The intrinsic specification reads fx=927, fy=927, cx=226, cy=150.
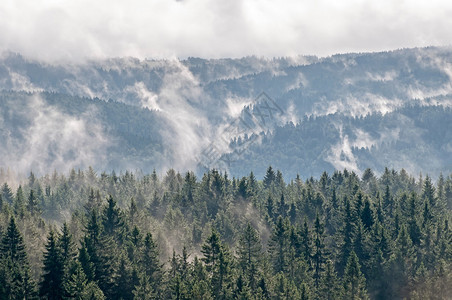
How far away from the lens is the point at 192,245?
195750mm

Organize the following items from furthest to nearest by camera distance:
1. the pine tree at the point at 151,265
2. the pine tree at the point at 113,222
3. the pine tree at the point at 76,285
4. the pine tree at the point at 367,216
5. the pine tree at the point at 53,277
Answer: the pine tree at the point at 367,216, the pine tree at the point at 113,222, the pine tree at the point at 151,265, the pine tree at the point at 53,277, the pine tree at the point at 76,285

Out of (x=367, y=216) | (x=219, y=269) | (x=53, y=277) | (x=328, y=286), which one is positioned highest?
(x=367, y=216)

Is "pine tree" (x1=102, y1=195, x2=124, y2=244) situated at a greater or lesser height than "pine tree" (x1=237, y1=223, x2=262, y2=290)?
greater

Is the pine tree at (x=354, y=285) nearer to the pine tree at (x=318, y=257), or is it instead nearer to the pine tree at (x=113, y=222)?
the pine tree at (x=318, y=257)

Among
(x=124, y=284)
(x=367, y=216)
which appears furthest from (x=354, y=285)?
(x=367, y=216)

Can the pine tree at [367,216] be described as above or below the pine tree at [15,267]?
above

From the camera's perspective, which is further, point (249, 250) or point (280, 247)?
point (280, 247)

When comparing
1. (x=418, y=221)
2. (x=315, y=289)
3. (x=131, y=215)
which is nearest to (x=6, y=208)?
(x=131, y=215)

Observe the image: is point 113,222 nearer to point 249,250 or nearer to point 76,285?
point 249,250

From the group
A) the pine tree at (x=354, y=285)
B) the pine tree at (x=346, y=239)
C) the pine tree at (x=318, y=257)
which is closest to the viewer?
the pine tree at (x=354, y=285)

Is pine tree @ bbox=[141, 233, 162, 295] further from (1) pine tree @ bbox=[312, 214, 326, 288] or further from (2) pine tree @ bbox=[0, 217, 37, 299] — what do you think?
(1) pine tree @ bbox=[312, 214, 326, 288]

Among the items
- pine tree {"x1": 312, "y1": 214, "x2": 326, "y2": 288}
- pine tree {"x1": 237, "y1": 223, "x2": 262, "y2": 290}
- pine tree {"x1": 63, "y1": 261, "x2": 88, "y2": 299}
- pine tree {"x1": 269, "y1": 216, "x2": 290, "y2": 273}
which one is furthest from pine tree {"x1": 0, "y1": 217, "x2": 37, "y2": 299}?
pine tree {"x1": 312, "y1": 214, "x2": 326, "y2": 288}

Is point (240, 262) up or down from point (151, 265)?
up

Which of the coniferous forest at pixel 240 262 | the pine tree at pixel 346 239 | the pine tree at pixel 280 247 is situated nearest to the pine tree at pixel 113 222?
the coniferous forest at pixel 240 262
